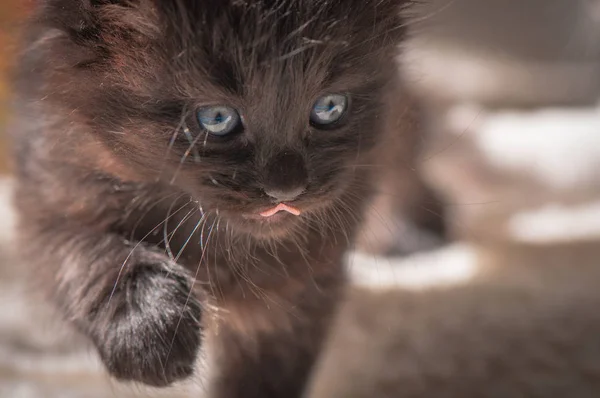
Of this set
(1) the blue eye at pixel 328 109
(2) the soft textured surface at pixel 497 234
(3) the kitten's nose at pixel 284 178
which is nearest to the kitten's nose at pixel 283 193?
(3) the kitten's nose at pixel 284 178

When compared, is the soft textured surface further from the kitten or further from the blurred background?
the kitten

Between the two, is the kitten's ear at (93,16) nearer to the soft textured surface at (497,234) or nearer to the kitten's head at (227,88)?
the kitten's head at (227,88)

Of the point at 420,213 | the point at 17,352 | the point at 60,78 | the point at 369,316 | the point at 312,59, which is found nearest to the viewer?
the point at 312,59

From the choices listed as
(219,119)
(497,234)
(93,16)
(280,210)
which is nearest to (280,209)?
(280,210)

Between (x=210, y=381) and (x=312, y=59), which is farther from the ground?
(x=312, y=59)

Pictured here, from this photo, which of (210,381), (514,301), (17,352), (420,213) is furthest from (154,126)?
(420,213)

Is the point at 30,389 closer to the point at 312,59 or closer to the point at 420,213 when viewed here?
the point at 312,59

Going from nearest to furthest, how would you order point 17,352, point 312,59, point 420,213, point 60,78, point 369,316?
point 312,59 → point 60,78 → point 17,352 → point 369,316 → point 420,213
